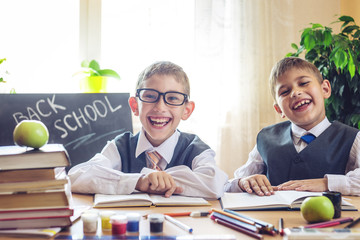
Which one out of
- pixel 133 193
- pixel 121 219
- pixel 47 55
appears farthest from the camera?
pixel 47 55

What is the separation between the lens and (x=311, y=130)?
158cm

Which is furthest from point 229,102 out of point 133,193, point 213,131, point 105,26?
point 133,193

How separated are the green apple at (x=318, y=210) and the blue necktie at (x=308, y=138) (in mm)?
735

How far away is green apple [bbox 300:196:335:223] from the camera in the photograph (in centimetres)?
84

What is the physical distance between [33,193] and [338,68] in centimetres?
187

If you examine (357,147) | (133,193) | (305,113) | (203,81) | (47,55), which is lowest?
(133,193)

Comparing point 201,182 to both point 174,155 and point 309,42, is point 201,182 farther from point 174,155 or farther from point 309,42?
point 309,42

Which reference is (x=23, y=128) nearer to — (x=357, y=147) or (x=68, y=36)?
(x=357, y=147)

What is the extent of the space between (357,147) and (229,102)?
1.41 meters

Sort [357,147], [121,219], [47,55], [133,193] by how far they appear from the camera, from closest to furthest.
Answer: [121,219]
[133,193]
[357,147]
[47,55]

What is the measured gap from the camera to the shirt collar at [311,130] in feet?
5.17

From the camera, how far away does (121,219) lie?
765 millimetres

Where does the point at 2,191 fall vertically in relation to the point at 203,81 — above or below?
below

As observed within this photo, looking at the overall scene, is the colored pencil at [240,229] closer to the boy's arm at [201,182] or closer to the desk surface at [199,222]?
the desk surface at [199,222]
